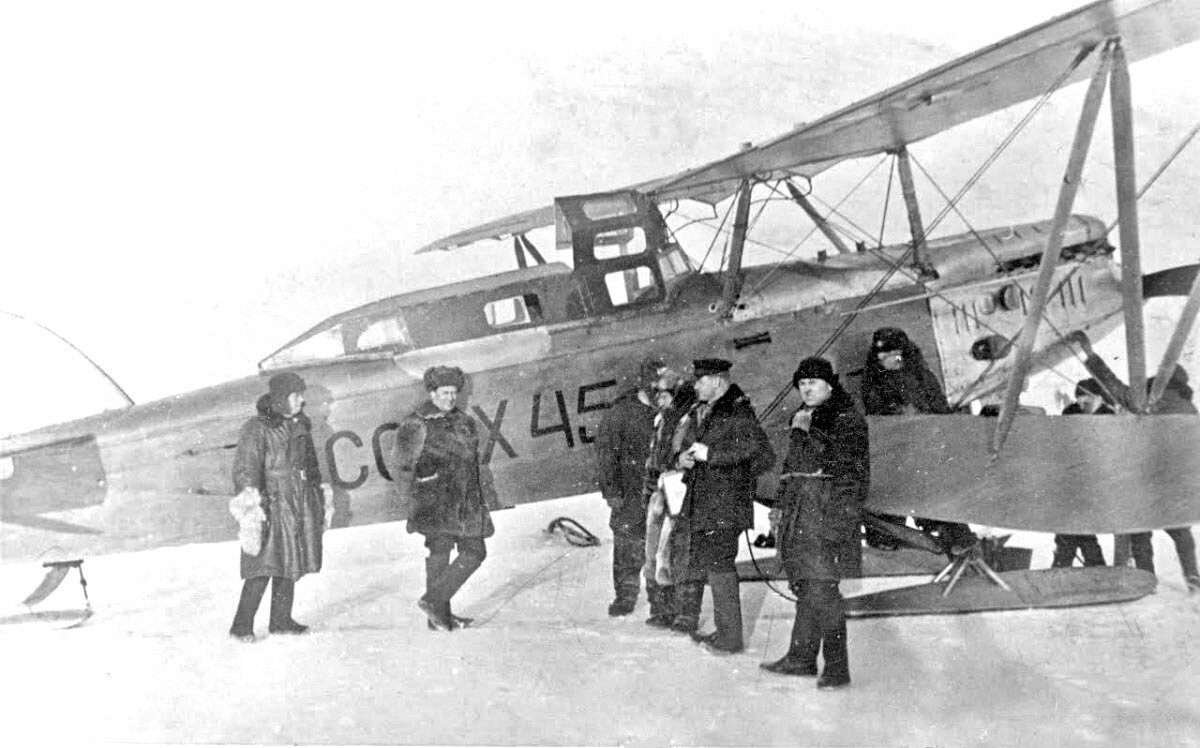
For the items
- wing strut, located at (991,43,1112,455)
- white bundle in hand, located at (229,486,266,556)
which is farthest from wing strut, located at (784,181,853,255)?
white bundle in hand, located at (229,486,266,556)

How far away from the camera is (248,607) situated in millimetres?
4391

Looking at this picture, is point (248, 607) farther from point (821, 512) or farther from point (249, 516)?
point (821, 512)

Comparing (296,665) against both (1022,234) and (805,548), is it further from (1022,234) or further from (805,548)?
(1022,234)

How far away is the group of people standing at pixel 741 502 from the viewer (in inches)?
135

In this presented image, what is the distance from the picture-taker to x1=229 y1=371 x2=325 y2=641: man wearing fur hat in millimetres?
4258

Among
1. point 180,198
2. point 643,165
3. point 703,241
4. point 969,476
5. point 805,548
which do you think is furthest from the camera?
point 703,241

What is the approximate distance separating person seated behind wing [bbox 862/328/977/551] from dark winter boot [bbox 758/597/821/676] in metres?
1.19

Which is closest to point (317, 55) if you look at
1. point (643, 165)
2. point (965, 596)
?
point (643, 165)

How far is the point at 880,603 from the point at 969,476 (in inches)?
28.8

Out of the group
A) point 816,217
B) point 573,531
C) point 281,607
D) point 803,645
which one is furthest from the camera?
point 573,531

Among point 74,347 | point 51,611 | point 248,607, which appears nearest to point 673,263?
point 248,607

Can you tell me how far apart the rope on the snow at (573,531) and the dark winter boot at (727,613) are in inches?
84.0

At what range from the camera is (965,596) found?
13.4 feet

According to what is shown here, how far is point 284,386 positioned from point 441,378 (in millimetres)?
800
